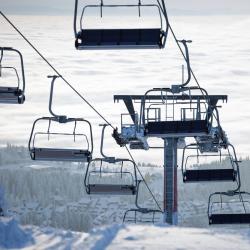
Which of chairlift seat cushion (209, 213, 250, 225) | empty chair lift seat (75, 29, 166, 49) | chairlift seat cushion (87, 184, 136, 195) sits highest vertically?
empty chair lift seat (75, 29, 166, 49)

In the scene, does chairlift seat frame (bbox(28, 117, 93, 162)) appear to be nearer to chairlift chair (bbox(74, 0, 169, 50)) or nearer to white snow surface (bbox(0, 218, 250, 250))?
white snow surface (bbox(0, 218, 250, 250))

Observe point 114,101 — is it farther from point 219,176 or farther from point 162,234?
point 162,234

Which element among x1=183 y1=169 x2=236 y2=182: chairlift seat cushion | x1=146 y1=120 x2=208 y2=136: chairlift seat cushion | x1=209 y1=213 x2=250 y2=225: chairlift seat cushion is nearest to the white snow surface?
x1=146 y1=120 x2=208 y2=136: chairlift seat cushion

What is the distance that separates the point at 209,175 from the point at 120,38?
10.6 m

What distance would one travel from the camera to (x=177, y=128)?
14.2 metres

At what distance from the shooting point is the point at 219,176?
19.4 m

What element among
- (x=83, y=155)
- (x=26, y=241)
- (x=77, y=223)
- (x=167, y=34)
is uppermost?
(x=167, y=34)

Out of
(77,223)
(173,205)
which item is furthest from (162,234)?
(77,223)

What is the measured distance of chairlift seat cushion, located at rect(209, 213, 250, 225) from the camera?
20.1 metres

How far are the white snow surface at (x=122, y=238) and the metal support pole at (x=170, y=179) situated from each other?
8921mm

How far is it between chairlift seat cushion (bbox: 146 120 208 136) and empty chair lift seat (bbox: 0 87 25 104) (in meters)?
3.17

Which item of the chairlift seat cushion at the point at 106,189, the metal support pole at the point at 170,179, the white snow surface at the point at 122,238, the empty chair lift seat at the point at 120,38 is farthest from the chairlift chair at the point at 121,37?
the metal support pole at the point at 170,179

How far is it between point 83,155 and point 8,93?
4015mm

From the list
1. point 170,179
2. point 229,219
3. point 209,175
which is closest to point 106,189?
point 209,175
